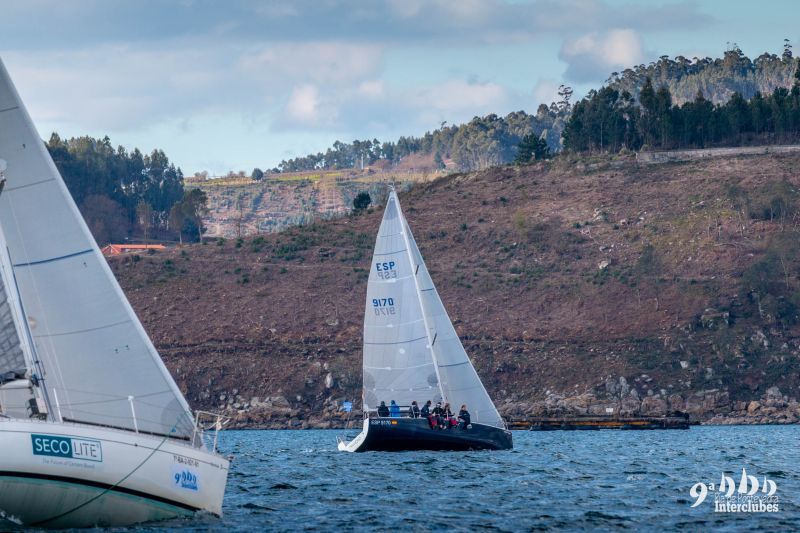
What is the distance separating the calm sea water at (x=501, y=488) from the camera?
26656 millimetres

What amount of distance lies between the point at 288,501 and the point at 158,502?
7.66 m

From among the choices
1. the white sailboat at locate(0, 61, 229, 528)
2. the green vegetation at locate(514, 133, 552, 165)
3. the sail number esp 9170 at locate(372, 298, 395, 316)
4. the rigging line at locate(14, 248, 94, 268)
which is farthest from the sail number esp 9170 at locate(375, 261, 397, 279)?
the green vegetation at locate(514, 133, 552, 165)

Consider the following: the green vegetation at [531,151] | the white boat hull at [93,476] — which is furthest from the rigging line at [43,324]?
the green vegetation at [531,151]

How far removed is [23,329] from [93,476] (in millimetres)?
2838

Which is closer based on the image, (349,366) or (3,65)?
(3,65)

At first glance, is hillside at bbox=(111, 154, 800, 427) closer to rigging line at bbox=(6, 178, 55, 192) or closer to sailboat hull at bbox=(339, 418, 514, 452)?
sailboat hull at bbox=(339, 418, 514, 452)

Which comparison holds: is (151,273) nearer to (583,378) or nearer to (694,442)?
(583,378)

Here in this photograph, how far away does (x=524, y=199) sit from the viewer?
5123 inches

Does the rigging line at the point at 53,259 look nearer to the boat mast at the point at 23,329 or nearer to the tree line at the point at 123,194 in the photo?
the boat mast at the point at 23,329

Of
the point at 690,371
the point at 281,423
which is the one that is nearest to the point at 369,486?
the point at 281,423

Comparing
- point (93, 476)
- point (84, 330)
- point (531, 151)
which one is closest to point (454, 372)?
point (84, 330)

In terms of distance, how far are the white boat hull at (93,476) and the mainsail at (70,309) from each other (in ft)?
2.02

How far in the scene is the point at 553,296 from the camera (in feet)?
351

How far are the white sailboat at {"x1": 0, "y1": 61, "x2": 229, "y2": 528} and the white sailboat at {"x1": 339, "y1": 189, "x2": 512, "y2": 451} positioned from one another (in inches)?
943
